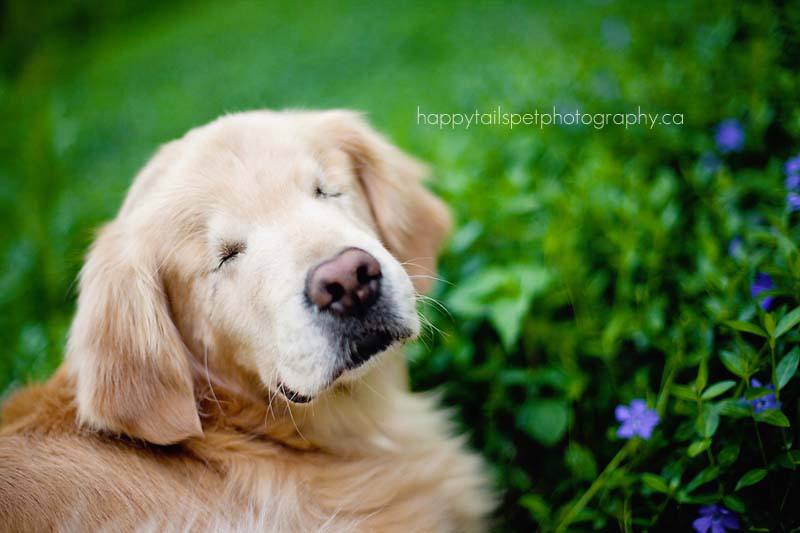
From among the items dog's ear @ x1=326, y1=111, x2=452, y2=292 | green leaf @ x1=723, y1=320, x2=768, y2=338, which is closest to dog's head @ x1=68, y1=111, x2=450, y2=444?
dog's ear @ x1=326, y1=111, x2=452, y2=292

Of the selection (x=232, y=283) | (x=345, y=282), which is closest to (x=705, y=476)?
(x=345, y=282)

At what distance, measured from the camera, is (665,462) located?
212 cm

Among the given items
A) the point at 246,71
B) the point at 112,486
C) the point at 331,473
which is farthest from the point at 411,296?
the point at 246,71

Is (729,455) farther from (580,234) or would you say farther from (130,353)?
(130,353)

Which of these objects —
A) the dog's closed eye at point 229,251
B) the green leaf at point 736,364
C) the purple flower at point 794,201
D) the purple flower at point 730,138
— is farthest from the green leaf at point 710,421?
the purple flower at point 730,138

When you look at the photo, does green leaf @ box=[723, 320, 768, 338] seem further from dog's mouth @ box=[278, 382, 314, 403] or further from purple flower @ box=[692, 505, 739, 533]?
dog's mouth @ box=[278, 382, 314, 403]

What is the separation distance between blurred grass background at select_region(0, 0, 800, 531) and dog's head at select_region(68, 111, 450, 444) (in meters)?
0.83

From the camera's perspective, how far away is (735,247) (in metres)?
2.42

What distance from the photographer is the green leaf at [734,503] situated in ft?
5.71

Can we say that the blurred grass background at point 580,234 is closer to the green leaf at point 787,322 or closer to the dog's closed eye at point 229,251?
the green leaf at point 787,322

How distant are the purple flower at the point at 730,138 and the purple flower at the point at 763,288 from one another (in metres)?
1.12

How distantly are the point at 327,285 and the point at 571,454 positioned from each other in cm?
118

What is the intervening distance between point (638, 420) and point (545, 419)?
1.89ft

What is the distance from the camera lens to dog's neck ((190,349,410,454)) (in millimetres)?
2127
